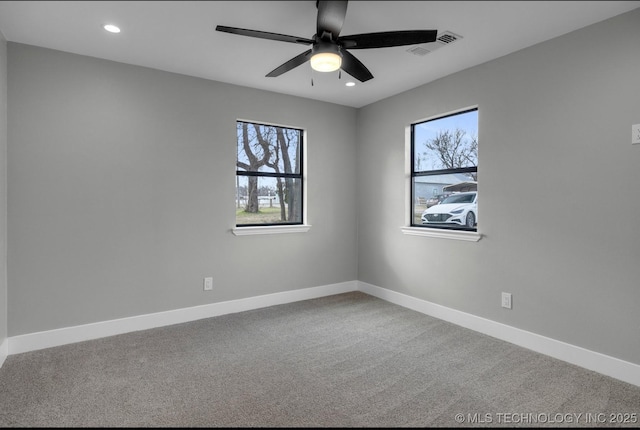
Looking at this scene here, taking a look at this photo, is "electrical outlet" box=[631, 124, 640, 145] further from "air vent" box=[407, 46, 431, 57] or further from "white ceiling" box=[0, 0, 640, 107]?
"air vent" box=[407, 46, 431, 57]

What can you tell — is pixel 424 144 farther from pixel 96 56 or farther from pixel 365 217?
pixel 96 56

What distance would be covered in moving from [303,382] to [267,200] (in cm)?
233

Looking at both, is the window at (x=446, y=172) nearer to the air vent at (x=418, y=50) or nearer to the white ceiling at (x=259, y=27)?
the white ceiling at (x=259, y=27)

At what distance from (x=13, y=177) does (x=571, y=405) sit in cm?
435

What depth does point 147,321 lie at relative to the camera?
136 inches

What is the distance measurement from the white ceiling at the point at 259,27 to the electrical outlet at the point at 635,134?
2.60 ft

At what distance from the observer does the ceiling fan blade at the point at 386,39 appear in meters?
2.25

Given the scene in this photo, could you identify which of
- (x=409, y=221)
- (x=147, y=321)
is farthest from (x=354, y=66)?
(x=147, y=321)

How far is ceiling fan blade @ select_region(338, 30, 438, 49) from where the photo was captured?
7.38 ft

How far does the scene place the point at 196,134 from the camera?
145 inches

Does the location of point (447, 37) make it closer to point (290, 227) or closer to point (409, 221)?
point (409, 221)

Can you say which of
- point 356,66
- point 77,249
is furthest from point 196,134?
point 356,66

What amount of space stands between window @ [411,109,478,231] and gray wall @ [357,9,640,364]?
0.17 m

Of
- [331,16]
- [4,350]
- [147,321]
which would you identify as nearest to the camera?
[331,16]
